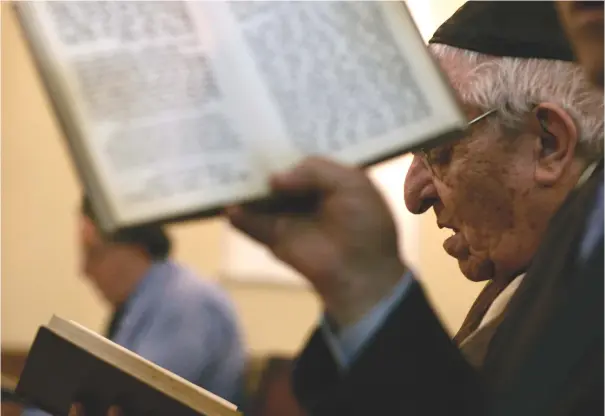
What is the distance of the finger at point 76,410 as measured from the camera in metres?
0.81

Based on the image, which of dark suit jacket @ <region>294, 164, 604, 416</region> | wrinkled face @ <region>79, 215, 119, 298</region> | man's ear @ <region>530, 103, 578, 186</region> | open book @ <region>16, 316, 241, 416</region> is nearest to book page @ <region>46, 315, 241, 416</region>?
open book @ <region>16, 316, 241, 416</region>

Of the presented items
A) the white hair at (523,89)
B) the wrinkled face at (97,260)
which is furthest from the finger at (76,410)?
the wrinkled face at (97,260)

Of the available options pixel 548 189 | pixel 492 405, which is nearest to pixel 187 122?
pixel 492 405

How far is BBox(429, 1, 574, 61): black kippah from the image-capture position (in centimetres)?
75

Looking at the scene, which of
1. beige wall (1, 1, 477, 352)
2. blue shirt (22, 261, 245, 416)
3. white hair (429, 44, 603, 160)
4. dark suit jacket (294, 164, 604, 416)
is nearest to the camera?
dark suit jacket (294, 164, 604, 416)

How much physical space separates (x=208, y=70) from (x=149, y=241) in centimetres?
135

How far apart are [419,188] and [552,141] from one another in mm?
162

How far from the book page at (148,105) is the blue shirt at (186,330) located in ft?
3.93

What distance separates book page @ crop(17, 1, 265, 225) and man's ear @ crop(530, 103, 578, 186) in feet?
1.12

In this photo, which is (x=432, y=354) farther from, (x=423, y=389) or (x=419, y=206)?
(x=419, y=206)

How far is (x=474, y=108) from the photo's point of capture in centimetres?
79

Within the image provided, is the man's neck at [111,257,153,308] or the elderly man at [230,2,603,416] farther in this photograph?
the man's neck at [111,257,153,308]

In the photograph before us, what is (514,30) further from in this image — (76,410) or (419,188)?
(76,410)

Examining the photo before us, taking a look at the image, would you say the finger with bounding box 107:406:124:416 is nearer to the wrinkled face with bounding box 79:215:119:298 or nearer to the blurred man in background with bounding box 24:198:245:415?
the blurred man in background with bounding box 24:198:245:415
